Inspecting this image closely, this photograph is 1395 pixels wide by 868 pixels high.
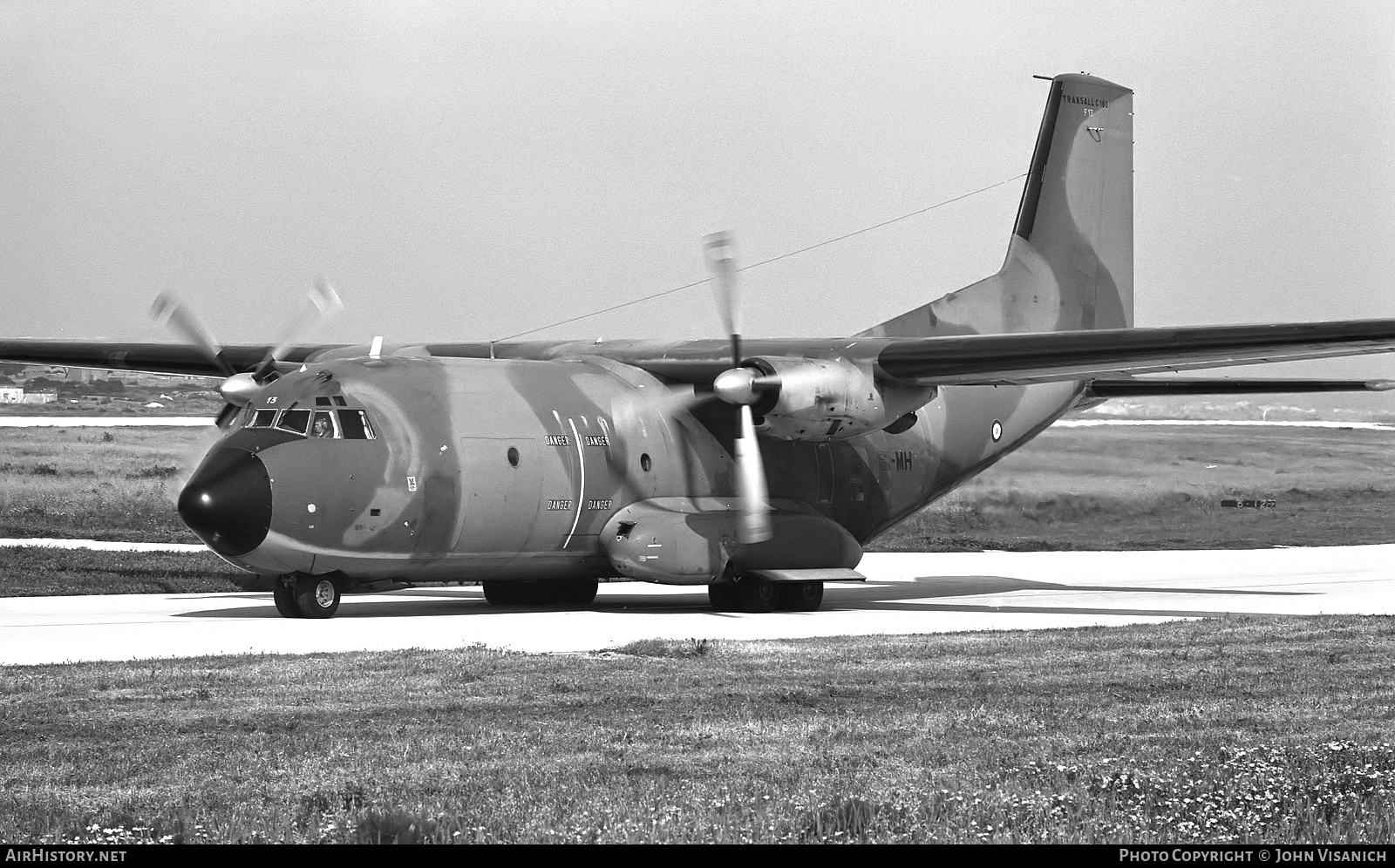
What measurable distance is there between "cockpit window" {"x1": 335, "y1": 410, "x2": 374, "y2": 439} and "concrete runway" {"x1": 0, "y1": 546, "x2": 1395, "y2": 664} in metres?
2.04

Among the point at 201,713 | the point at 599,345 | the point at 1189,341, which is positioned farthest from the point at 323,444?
the point at 1189,341

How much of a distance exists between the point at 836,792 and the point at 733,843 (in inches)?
49.6

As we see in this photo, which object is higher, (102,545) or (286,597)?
(286,597)

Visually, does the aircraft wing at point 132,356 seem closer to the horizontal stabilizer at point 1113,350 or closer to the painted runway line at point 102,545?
the painted runway line at point 102,545

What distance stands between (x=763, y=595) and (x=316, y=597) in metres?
5.83

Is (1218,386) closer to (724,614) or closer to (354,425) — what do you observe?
(724,614)

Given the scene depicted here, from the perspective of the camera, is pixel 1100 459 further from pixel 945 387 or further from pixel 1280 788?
pixel 1280 788

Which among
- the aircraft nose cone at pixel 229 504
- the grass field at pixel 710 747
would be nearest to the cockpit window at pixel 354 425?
the aircraft nose cone at pixel 229 504

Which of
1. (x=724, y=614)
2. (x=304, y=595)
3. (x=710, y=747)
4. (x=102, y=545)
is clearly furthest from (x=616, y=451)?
(x=102, y=545)

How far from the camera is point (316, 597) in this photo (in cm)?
1909

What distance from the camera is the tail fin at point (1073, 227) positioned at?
84.4ft

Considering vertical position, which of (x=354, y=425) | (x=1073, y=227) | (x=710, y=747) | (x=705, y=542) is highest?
(x=1073, y=227)

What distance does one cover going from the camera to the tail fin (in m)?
25.7

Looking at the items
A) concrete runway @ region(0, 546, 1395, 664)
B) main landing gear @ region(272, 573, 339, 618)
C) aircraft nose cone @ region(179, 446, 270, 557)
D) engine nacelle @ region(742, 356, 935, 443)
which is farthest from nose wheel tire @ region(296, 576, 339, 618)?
engine nacelle @ region(742, 356, 935, 443)
